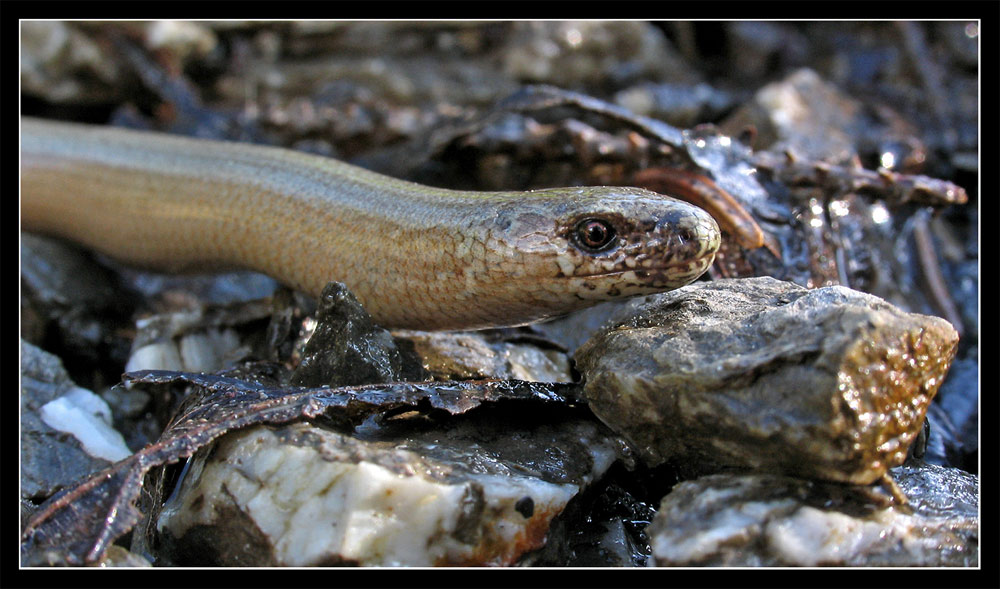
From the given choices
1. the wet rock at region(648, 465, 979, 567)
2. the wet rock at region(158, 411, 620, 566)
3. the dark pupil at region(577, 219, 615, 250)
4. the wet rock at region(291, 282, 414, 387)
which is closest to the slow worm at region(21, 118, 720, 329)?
the dark pupil at region(577, 219, 615, 250)

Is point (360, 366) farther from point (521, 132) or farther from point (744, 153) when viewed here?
point (744, 153)

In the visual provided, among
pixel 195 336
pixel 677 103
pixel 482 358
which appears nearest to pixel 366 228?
pixel 482 358

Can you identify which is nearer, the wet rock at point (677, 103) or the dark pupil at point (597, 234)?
the dark pupil at point (597, 234)

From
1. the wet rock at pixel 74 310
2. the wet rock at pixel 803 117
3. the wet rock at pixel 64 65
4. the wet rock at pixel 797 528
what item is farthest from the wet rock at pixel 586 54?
the wet rock at pixel 797 528

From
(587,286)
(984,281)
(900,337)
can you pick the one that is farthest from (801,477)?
(984,281)

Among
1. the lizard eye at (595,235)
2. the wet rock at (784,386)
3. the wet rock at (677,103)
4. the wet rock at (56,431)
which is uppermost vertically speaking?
the wet rock at (677,103)

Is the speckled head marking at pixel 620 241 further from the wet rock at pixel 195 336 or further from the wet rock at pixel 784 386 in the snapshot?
the wet rock at pixel 195 336
